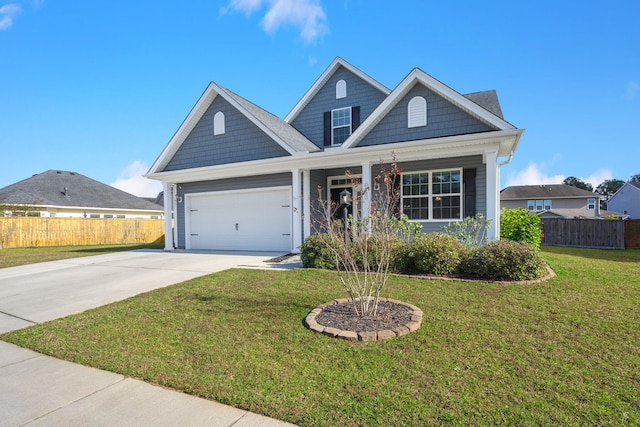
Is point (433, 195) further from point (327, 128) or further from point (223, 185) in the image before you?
point (223, 185)

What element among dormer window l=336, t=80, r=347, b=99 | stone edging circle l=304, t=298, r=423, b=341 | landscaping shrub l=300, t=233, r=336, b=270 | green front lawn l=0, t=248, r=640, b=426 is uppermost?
dormer window l=336, t=80, r=347, b=99

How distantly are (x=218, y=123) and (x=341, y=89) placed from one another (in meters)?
5.49

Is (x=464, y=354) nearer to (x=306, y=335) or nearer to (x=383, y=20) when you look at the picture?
(x=306, y=335)

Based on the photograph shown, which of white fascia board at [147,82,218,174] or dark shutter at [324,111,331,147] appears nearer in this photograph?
white fascia board at [147,82,218,174]

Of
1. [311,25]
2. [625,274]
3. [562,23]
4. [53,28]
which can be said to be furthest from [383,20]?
[53,28]

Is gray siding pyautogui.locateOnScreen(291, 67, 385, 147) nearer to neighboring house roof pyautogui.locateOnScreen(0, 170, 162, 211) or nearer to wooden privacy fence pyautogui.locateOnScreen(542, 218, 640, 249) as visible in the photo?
wooden privacy fence pyautogui.locateOnScreen(542, 218, 640, 249)

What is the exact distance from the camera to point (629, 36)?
10.8 meters

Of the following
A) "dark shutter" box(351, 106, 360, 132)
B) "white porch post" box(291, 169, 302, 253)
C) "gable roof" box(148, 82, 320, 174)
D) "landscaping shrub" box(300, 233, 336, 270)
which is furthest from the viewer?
"dark shutter" box(351, 106, 360, 132)

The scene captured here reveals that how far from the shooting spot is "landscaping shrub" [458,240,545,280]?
6.11 metres

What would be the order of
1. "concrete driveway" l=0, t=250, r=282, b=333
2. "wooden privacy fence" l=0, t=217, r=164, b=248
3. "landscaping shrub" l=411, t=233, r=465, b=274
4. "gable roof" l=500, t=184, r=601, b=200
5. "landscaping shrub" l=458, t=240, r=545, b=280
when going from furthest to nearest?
"gable roof" l=500, t=184, r=601, b=200 → "wooden privacy fence" l=0, t=217, r=164, b=248 → "landscaping shrub" l=411, t=233, r=465, b=274 → "landscaping shrub" l=458, t=240, r=545, b=280 → "concrete driveway" l=0, t=250, r=282, b=333

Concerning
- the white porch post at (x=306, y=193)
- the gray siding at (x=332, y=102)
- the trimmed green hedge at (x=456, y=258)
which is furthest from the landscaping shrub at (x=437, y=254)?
the gray siding at (x=332, y=102)

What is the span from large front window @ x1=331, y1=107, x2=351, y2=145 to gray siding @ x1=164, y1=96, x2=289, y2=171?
11.2 ft

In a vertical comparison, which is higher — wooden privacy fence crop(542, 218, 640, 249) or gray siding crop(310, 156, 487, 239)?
gray siding crop(310, 156, 487, 239)

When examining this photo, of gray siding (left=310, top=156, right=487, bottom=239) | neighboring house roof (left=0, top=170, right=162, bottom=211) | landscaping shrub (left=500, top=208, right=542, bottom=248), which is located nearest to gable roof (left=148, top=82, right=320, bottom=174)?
gray siding (left=310, top=156, right=487, bottom=239)
